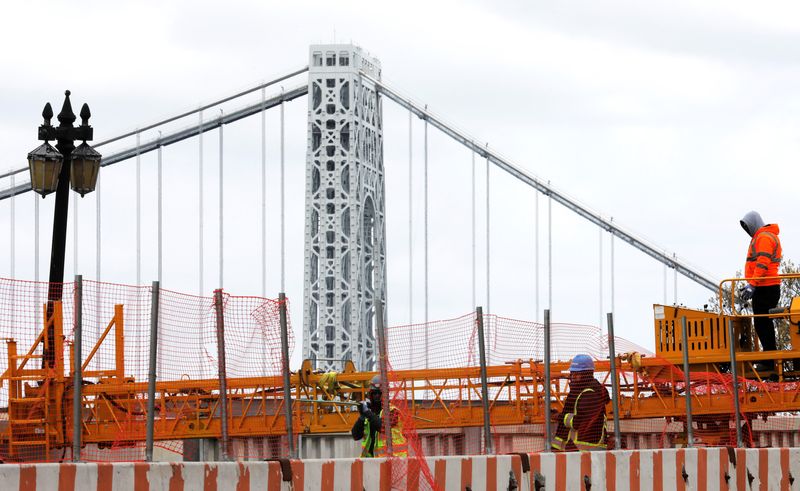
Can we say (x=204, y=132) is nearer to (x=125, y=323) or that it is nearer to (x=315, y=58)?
(x=315, y=58)

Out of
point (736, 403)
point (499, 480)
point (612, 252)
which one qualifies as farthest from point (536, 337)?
point (612, 252)

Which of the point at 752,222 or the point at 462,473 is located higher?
the point at 752,222

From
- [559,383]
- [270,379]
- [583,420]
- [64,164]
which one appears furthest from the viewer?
[559,383]

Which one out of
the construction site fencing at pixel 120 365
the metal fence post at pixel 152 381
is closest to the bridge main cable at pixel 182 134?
the construction site fencing at pixel 120 365

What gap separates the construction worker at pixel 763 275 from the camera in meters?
19.2

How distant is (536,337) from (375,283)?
46.8 m

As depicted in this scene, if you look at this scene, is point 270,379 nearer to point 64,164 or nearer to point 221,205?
point 64,164

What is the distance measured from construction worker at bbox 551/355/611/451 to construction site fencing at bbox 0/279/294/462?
8.56 feet

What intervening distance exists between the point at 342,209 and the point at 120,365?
48153 millimetres

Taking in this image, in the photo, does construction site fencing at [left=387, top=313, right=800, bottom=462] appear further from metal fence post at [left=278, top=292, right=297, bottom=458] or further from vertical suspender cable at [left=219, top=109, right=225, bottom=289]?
vertical suspender cable at [left=219, top=109, right=225, bottom=289]

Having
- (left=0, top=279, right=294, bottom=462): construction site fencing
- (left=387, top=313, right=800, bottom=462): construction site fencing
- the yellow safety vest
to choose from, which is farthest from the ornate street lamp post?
the yellow safety vest

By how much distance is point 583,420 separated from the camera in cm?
1470

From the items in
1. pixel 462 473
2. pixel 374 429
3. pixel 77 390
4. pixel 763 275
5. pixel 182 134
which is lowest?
pixel 462 473

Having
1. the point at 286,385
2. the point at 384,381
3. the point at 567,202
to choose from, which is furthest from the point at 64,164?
the point at 567,202
